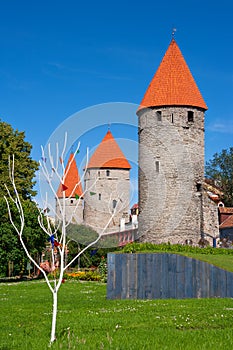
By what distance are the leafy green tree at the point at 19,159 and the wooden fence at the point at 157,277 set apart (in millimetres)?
20720

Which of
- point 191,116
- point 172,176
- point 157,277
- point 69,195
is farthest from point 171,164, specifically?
point 69,195

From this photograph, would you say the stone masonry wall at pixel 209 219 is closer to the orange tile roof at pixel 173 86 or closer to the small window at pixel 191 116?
the small window at pixel 191 116

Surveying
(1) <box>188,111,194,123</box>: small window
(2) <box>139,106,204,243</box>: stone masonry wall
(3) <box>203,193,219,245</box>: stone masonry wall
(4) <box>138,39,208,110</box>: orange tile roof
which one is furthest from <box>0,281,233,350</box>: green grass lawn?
(4) <box>138,39,208,110</box>: orange tile roof

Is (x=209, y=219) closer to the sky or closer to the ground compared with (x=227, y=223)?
closer to the ground

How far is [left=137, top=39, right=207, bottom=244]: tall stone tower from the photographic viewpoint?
34.6 meters

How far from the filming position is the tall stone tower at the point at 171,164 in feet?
113

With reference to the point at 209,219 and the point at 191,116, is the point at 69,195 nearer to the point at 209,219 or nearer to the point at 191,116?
the point at 191,116

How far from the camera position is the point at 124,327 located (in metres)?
8.57

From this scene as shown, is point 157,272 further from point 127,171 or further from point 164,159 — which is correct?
point 127,171

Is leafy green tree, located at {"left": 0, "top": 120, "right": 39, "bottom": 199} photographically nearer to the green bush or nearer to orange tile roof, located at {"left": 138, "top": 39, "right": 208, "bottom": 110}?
orange tile roof, located at {"left": 138, "top": 39, "right": 208, "bottom": 110}

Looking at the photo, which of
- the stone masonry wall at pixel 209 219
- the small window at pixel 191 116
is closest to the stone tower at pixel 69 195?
the small window at pixel 191 116

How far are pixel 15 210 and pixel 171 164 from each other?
1085 centimetres

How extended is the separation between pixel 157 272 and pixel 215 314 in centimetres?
536

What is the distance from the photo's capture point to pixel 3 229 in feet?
93.8
